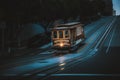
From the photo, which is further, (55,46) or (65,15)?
(65,15)

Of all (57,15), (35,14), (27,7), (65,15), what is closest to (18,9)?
(27,7)

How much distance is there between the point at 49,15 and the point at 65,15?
34.2ft

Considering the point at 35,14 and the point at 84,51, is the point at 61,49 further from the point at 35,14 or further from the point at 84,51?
the point at 35,14

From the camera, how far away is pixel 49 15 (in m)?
64.4

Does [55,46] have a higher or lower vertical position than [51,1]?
lower

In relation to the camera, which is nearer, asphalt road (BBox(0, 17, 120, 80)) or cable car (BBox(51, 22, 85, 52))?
asphalt road (BBox(0, 17, 120, 80))

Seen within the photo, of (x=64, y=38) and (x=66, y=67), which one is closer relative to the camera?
(x=66, y=67)

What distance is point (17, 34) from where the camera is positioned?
2133 inches

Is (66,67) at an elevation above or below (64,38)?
below

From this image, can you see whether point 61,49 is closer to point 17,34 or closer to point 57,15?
point 17,34

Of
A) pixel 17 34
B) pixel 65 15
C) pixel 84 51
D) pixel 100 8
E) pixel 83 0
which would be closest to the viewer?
pixel 84 51

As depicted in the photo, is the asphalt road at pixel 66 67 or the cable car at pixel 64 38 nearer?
the asphalt road at pixel 66 67

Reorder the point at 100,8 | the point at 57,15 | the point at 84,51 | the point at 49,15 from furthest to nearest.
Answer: the point at 100,8 < the point at 57,15 < the point at 49,15 < the point at 84,51

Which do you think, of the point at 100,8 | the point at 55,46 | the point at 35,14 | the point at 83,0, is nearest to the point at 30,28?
the point at 35,14
